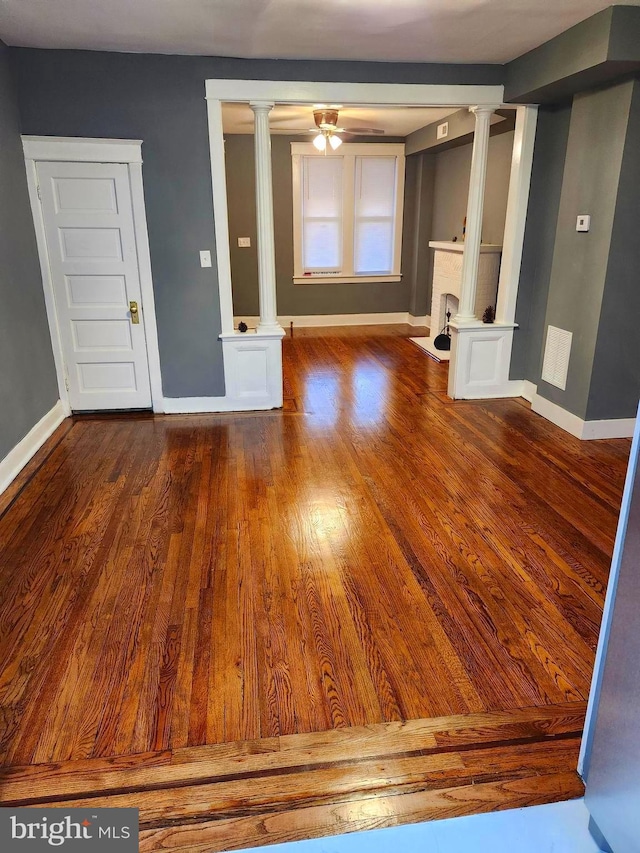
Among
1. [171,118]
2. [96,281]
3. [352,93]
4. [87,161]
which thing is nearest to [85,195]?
[87,161]

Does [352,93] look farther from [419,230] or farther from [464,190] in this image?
[419,230]

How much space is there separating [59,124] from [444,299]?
4561 millimetres

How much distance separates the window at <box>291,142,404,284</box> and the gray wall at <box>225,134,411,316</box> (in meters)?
0.12

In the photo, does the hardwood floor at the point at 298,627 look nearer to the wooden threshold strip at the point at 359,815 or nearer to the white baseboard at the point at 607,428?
the wooden threshold strip at the point at 359,815

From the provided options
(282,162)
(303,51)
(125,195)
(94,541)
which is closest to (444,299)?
(282,162)

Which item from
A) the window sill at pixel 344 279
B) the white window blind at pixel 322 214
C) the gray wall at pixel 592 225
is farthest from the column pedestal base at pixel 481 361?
the white window blind at pixel 322 214

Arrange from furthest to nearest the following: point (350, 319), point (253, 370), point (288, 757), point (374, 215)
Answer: point (350, 319) → point (374, 215) → point (253, 370) → point (288, 757)

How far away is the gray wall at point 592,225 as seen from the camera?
11.8 ft

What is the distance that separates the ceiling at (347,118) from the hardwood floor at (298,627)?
151 inches

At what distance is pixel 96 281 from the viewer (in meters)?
4.35

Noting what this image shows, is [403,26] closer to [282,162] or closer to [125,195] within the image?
[125,195]

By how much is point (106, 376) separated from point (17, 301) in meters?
0.98

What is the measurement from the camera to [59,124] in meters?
3.96

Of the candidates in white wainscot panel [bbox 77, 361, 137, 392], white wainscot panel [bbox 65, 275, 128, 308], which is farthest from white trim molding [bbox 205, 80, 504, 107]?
white wainscot panel [bbox 77, 361, 137, 392]
